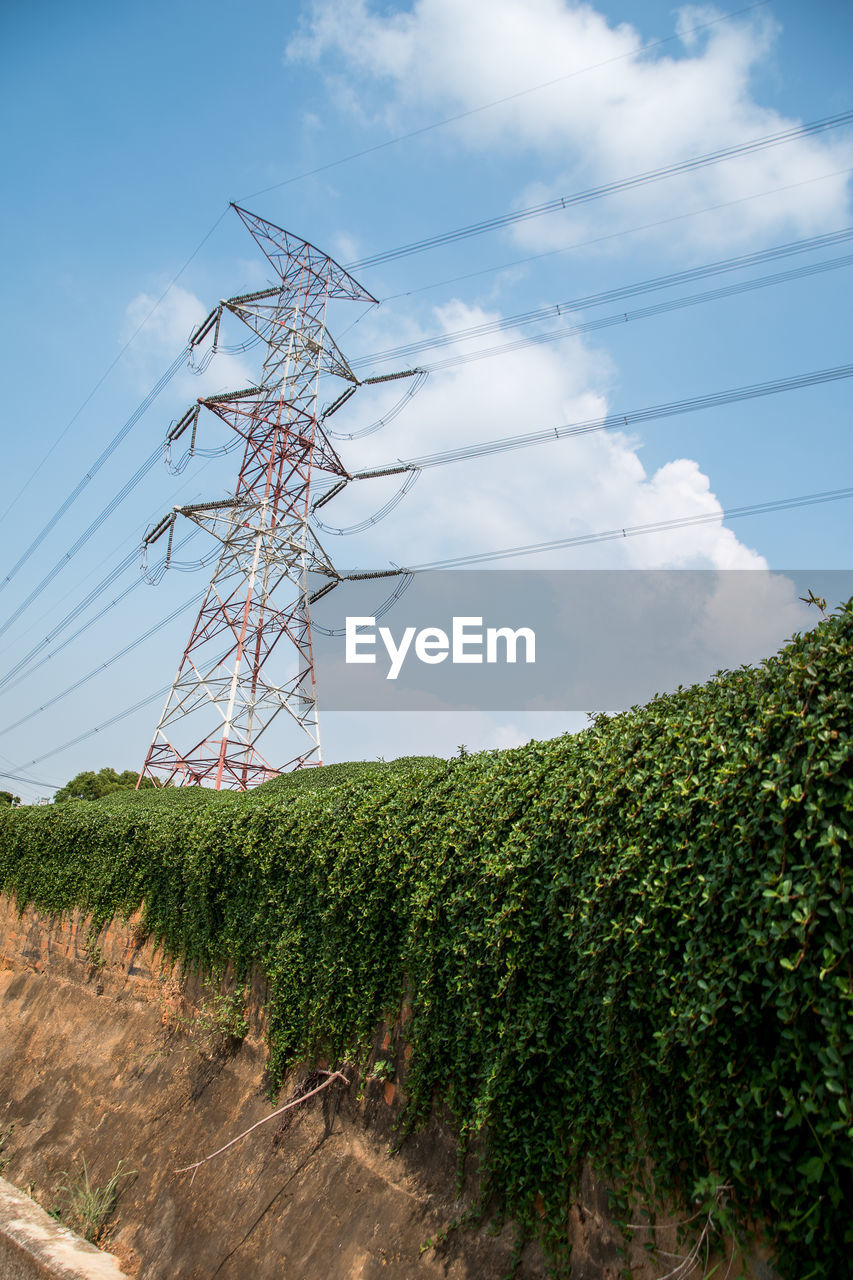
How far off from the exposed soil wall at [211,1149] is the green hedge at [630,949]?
0.39 metres

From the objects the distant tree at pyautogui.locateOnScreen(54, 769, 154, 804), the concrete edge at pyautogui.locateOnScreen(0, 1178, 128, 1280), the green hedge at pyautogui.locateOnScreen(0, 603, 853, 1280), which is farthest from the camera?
the distant tree at pyautogui.locateOnScreen(54, 769, 154, 804)

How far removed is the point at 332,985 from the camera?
21.1ft

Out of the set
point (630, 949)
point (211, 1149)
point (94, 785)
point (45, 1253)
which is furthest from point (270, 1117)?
point (94, 785)

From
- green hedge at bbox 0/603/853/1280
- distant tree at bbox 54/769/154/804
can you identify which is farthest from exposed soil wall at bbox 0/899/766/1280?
distant tree at bbox 54/769/154/804

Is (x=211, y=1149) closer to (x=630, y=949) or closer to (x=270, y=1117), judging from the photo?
(x=270, y=1117)

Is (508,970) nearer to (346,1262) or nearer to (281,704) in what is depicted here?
(346,1262)

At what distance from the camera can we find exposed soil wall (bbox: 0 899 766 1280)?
15.9ft

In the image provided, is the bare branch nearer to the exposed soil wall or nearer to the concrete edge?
the exposed soil wall

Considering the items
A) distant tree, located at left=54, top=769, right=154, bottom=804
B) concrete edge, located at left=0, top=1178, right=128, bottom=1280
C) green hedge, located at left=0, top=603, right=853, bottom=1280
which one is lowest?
concrete edge, located at left=0, top=1178, right=128, bottom=1280

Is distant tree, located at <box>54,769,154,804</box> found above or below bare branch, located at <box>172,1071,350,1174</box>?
above

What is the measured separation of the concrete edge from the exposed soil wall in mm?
277

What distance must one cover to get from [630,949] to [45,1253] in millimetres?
6089

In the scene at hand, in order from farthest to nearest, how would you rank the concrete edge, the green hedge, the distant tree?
1. the distant tree
2. the concrete edge
3. the green hedge

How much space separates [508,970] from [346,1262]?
244cm
